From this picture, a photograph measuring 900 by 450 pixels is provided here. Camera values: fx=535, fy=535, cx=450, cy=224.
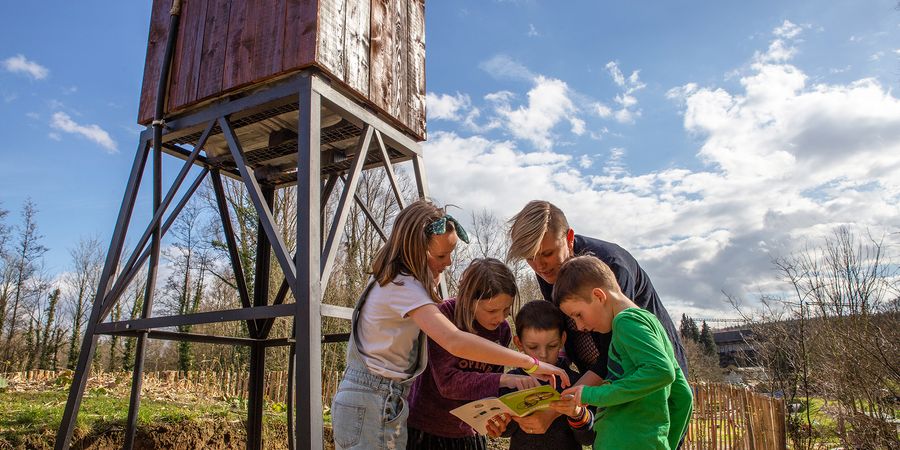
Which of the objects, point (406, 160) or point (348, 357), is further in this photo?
point (406, 160)

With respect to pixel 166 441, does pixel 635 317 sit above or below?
above

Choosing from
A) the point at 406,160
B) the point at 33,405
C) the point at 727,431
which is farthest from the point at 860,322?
the point at 33,405

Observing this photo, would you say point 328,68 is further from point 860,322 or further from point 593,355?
point 860,322

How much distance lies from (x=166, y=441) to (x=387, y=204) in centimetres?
1625

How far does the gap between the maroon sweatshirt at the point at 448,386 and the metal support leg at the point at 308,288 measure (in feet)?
2.91

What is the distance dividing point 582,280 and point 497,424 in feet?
2.47

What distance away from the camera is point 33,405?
6707 mm

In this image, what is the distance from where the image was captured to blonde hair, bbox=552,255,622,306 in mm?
2191

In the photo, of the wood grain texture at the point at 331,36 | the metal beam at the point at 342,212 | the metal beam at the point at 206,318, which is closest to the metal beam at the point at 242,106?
the wood grain texture at the point at 331,36

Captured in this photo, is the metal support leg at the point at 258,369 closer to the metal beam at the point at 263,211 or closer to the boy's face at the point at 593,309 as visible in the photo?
the metal beam at the point at 263,211

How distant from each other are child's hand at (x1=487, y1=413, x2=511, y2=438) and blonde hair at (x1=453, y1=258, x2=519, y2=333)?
40 cm

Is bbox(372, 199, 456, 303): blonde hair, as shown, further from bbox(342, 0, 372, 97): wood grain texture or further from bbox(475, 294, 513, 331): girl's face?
bbox(342, 0, 372, 97): wood grain texture

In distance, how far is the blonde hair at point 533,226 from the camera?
253 cm

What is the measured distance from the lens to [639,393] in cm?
191
